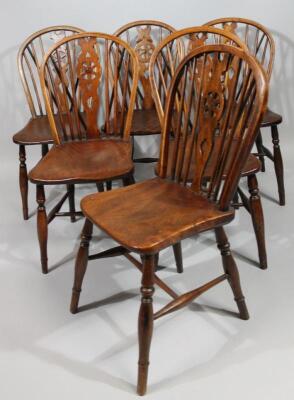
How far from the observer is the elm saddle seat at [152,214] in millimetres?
1506

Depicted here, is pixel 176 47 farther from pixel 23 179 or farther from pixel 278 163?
pixel 23 179

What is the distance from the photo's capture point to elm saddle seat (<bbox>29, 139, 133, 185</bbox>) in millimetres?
2006

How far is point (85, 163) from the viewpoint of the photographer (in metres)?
2.12

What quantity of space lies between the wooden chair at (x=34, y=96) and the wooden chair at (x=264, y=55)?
0.81 m

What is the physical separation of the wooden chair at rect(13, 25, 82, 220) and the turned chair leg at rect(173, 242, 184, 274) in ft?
1.93

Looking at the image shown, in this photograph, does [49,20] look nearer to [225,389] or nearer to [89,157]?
[89,157]

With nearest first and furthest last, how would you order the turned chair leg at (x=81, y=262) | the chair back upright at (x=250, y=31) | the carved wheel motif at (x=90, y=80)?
the turned chair leg at (x=81, y=262)
the carved wheel motif at (x=90, y=80)
the chair back upright at (x=250, y=31)

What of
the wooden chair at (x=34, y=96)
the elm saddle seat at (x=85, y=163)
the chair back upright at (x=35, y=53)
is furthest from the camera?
the chair back upright at (x=35, y=53)

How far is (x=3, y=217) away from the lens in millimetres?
2713

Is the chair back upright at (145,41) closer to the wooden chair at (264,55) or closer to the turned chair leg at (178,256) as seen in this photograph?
the wooden chair at (264,55)

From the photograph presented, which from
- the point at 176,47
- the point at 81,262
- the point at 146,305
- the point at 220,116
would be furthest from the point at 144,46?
the point at 146,305

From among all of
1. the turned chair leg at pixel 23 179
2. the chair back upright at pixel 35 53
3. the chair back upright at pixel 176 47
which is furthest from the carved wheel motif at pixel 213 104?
the chair back upright at pixel 35 53

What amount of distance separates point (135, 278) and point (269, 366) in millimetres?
682

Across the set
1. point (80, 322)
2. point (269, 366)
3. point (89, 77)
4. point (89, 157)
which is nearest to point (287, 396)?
point (269, 366)
